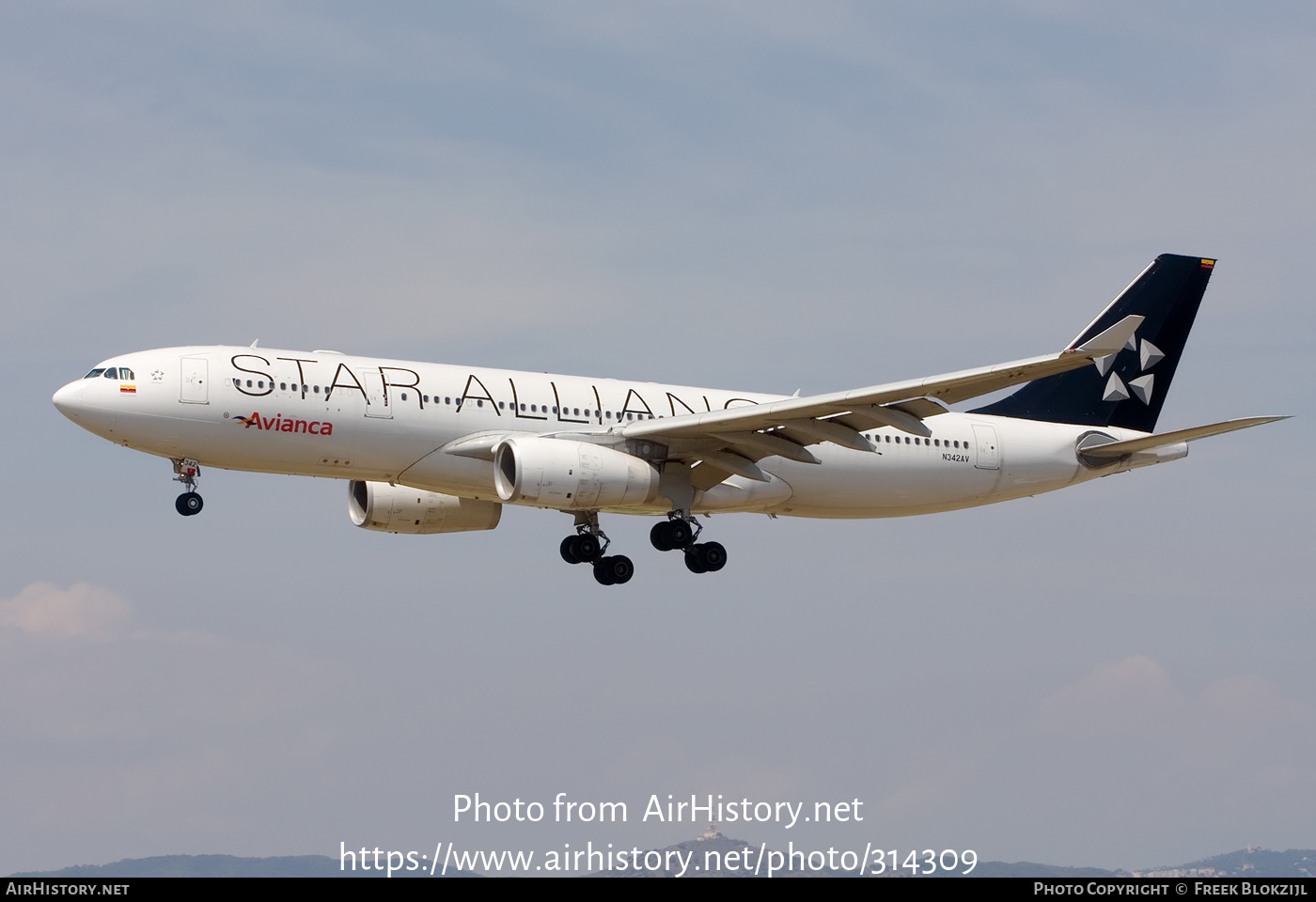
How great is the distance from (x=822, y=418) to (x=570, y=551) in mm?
8096

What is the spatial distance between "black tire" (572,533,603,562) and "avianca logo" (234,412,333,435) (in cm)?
784

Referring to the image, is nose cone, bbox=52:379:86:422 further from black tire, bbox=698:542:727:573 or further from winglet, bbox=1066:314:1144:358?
winglet, bbox=1066:314:1144:358

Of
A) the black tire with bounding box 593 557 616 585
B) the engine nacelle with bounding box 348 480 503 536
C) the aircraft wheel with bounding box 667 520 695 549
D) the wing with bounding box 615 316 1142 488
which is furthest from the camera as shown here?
the engine nacelle with bounding box 348 480 503 536

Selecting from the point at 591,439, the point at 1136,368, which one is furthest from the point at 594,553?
the point at 1136,368

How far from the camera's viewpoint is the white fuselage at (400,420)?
34219 millimetres

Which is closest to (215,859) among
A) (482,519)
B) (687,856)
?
(687,856)

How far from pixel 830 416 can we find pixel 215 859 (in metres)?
159

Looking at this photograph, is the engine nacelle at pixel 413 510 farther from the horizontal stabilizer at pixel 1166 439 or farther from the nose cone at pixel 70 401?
the horizontal stabilizer at pixel 1166 439

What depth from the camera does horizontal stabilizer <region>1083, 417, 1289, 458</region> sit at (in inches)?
1369

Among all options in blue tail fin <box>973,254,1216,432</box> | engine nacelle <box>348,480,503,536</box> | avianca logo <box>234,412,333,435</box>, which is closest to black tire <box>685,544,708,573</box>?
engine nacelle <box>348,480,503,536</box>

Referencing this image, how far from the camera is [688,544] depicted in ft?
126

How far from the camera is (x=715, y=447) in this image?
3750 cm

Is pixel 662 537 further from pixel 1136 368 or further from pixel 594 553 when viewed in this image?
pixel 1136 368

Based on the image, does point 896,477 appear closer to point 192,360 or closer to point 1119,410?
point 1119,410
